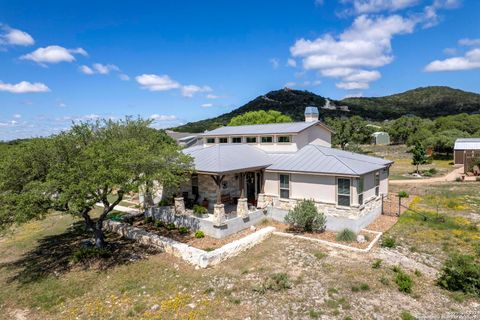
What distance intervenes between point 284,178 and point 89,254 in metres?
12.0

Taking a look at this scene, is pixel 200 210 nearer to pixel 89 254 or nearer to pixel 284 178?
pixel 284 178

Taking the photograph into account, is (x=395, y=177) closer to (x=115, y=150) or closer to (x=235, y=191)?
(x=235, y=191)

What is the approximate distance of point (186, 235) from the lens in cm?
1706

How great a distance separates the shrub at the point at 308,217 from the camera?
16.4 metres

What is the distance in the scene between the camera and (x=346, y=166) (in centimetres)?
1688

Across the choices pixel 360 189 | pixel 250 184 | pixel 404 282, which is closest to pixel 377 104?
pixel 250 184

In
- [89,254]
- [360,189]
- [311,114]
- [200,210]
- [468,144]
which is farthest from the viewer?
[468,144]

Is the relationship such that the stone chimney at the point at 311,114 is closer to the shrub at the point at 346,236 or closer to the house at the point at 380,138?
the shrub at the point at 346,236

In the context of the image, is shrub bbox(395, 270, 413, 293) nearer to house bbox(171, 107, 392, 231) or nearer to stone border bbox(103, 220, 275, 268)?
house bbox(171, 107, 392, 231)

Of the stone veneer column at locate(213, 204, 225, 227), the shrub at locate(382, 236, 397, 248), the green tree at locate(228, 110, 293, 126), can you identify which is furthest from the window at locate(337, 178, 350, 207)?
the green tree at locate(228, 110, 293, 126)

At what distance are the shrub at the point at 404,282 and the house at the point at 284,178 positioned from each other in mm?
5248

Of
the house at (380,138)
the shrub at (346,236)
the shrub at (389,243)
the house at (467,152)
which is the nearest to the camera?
the shrub at (389,243)

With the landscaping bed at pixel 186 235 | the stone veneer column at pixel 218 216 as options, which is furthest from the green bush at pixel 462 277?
the stone veneer column at pixel 218 216

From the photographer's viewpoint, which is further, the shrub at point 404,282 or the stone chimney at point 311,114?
the stone chimney at point 311,114
